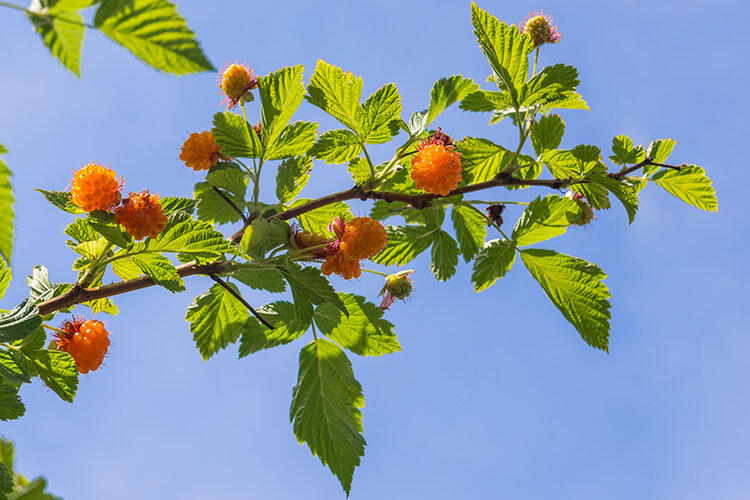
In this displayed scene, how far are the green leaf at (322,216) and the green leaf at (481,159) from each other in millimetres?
491

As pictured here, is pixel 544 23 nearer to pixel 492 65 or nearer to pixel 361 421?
pixel 492 65

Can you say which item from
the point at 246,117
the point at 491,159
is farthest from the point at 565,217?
the point at 246,117

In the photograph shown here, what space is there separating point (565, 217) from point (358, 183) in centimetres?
83

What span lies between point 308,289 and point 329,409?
624mm

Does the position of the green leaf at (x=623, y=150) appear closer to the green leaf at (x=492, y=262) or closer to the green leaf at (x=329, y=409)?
the green leaf at (x=492, y=262)

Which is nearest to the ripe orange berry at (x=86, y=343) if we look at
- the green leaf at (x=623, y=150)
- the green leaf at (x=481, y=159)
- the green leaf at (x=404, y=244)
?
the green leaf at (x=404, y=244)

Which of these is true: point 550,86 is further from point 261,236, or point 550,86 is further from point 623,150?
point 261,236

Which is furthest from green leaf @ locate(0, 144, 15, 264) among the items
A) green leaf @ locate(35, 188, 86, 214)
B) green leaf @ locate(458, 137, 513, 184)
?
green leaf @ locate(458, 137, 513, 184)

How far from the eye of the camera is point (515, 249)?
8.30 feet

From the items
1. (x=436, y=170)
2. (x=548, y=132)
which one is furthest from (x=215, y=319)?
(x=548, y=132)

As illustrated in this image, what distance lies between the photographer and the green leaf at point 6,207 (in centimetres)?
117

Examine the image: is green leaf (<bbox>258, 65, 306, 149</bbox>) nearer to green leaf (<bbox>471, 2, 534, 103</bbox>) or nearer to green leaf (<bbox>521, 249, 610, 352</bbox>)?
green leaf (<bbox>471, 2, 534, 103</bbox>)

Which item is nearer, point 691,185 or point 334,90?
point 334,90

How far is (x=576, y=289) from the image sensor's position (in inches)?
95.3
